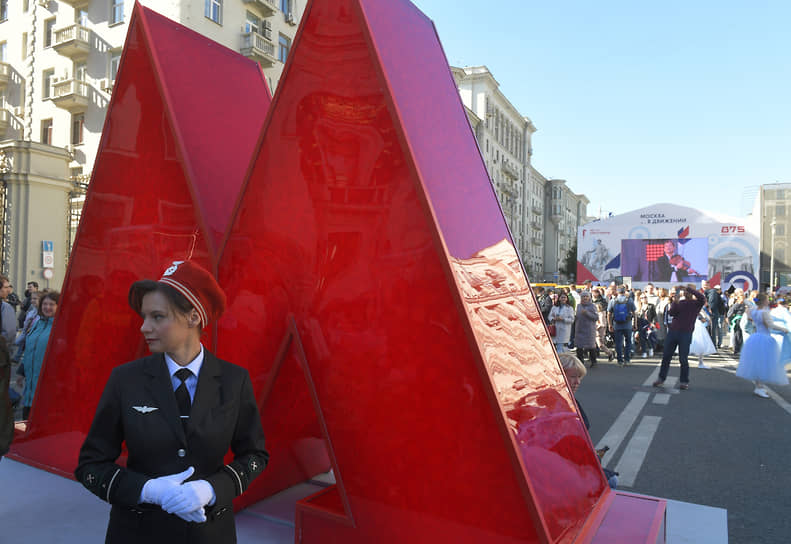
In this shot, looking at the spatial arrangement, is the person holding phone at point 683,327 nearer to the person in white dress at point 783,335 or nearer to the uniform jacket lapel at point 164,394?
the person in white dress at point 783,335

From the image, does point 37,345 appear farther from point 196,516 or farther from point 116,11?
point 116,11

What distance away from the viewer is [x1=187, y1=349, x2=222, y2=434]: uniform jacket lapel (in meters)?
1.77

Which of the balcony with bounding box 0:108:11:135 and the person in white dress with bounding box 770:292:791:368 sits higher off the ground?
the balcony with bounding box 0:108:11:135

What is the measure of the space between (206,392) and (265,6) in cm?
2491

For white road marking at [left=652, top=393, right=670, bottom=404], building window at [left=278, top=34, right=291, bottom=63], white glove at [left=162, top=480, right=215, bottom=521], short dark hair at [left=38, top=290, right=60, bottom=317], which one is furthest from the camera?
building window at [left=278, top=34, right=291, bottom=63]

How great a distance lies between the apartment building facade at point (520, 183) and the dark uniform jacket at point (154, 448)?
3571 centimetres

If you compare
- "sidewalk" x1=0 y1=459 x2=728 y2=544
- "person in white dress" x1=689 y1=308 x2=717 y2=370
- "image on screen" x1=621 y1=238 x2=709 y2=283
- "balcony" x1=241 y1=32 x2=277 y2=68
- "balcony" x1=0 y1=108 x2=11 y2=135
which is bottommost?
"sidewalk" x1=0 y1=459 x2=728 y2=544

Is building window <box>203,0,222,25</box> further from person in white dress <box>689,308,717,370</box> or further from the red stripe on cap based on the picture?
the red stripe on cap

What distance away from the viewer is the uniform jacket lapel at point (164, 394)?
1734mm

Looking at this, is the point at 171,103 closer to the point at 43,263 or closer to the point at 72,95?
the point at 43,263

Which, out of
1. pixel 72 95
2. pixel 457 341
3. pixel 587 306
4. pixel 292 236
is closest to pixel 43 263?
pixel 72 95

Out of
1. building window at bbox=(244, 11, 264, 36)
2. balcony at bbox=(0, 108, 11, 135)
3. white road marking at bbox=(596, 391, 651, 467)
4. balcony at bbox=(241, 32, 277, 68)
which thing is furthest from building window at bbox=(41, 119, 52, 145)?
white road marking at bbox=(596, 391, 651, 467)

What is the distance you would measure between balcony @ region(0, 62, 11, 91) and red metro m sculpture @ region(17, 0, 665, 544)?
27.5 metres

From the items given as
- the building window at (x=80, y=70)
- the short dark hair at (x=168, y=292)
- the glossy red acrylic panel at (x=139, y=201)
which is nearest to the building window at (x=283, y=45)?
the building window at (x=80, y=70)
